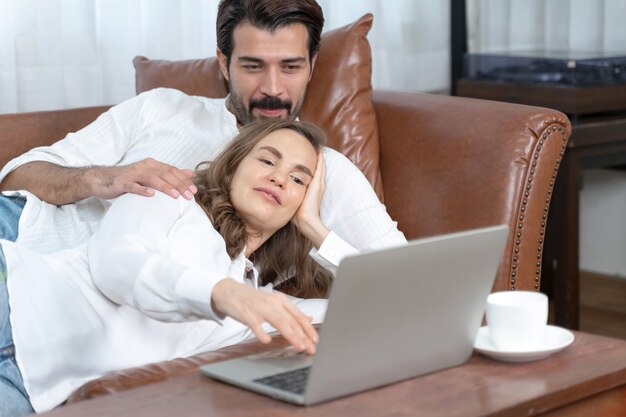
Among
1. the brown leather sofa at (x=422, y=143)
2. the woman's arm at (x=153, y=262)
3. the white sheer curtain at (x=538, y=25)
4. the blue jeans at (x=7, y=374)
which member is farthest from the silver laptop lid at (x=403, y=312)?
the white sheer curtain at (x=538, y=25)

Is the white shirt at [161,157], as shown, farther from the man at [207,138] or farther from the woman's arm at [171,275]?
the woman's arm at [171,275]

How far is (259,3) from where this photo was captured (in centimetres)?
229

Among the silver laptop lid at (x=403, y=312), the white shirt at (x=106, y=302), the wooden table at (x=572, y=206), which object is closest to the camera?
the silver laptop lid at (x=403, y=312)

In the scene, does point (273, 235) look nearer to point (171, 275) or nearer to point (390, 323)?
point (171, 275)

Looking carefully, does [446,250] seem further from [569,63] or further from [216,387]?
[569,63]

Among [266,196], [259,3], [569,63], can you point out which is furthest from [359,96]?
[569,63]

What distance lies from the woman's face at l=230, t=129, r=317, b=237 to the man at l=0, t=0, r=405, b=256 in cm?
17

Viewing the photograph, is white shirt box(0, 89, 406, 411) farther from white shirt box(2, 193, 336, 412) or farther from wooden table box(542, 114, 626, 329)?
wooden table box(542, 114, 626, 329)

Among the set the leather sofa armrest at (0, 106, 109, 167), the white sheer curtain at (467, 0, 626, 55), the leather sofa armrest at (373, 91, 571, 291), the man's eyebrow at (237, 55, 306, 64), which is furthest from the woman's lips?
the white sheer curtain at (467, 0, 626, 55)

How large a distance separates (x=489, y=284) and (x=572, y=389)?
0.56 ft

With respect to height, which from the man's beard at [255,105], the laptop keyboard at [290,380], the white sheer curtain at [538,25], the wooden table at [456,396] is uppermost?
the white sheer curtain at [538,25]

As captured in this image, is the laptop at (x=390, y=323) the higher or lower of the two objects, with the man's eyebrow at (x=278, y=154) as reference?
lower

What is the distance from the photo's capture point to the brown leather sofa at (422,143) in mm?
1996

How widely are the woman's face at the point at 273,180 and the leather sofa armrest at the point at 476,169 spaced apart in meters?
0.30
